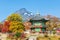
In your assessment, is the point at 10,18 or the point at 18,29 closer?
the point at 18,29

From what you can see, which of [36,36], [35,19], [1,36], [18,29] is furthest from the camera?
[18,29]

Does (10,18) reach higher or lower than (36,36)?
higher

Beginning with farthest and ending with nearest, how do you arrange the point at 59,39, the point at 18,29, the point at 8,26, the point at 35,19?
the point at 8,26 → the point at 18,29 → the point at 35,19 → the point at 59,39

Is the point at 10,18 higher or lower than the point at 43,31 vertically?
higher

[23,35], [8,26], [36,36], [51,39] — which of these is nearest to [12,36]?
[23,35]

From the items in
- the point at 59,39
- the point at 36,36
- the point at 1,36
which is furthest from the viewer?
the point at 1,36

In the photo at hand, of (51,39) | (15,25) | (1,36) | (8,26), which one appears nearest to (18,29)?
(15,25)

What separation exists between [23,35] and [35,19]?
5753 mm

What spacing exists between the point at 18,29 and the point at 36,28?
8.29 metres

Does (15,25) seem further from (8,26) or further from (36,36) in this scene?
(36,36)

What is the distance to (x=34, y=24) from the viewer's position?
46.7m

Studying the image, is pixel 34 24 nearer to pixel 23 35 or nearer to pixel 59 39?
pixel 23 35

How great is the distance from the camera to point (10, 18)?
199 feet

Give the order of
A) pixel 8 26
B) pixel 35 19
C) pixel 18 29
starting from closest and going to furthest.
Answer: pixel 35 19 → pixel 18 29 → pixel 8 26
